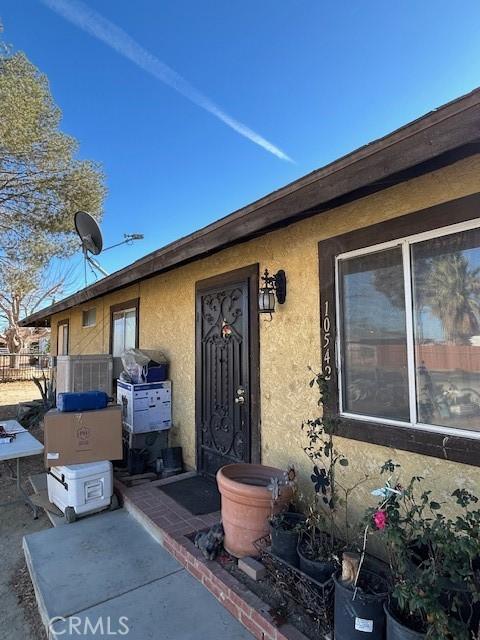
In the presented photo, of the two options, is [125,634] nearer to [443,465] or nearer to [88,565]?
[88,565]

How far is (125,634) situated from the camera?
2182mm

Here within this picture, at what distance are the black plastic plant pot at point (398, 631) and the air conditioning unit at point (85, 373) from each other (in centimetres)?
568

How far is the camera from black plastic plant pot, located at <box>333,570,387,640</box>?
1745 mm

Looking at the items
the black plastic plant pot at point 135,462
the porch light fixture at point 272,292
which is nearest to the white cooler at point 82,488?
the black plastic plant pot at point 135,462

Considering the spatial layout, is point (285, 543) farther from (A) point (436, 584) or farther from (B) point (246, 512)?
(A) point (436, 584)

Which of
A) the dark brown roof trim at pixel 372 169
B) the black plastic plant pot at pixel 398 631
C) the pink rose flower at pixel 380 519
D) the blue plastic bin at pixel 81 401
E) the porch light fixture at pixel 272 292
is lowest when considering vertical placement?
the black plastic plant pot at pixel 398 631

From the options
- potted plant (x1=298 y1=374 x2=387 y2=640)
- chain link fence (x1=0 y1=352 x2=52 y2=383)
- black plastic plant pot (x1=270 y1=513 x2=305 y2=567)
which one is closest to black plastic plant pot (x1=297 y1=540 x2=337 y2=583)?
potted plant (x1=298 y1=374 x2=387 y2=640)

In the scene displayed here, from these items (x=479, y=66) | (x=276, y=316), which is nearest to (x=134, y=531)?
(x=276, y=316)

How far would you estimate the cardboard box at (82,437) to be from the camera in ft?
12.4

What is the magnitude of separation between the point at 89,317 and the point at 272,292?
22.7 feet

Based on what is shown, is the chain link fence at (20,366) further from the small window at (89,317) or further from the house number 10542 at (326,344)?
the house number 10542 at (326,344)

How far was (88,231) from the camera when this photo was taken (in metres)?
6.58

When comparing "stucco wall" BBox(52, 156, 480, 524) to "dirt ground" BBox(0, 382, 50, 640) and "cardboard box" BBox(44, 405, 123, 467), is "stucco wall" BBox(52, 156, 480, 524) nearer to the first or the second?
"cardboard box" BBox(44, 405, 123, 467)

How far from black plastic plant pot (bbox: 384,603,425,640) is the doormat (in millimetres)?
2213
